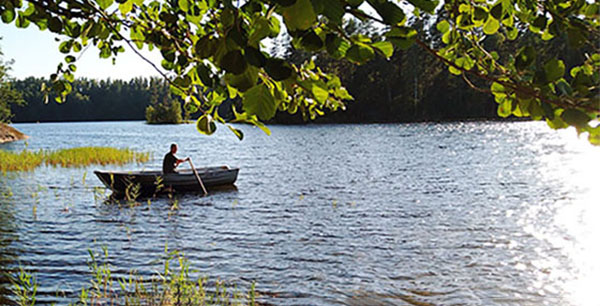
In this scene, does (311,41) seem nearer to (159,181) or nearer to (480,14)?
(480,14)

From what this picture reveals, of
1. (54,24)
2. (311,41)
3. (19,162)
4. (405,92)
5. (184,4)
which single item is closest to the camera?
(311,41)

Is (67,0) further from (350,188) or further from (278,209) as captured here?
(350,188)

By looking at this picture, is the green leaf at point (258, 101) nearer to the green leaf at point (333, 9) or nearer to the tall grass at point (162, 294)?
the green leaf at point (333, 9)

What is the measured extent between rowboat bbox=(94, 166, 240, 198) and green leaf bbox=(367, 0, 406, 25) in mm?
15201

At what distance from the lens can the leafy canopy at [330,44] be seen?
0.94 m

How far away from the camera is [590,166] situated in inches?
957

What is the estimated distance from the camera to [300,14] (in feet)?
2.89

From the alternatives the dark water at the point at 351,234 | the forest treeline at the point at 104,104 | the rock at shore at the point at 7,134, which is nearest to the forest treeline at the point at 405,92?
the rock at shore at the point at 7,134

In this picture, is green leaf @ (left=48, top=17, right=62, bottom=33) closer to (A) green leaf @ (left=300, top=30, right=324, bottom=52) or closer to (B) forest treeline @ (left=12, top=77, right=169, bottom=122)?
(A) green leaf @ (left=300, top=30, right=324, bottom=52)

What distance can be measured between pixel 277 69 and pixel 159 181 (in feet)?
51.9

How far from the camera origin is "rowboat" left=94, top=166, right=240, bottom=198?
54.7 ft

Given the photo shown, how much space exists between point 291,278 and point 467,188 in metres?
12.0

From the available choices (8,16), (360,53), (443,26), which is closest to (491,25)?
(443,26)

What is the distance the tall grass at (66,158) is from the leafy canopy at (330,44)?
25.9m
